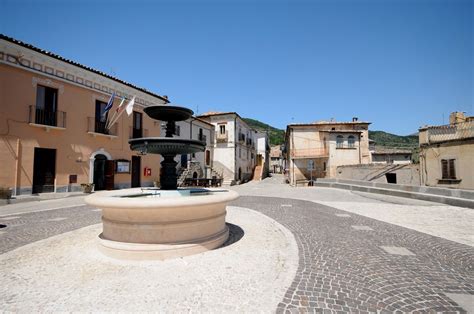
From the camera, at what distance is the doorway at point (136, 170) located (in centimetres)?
1853

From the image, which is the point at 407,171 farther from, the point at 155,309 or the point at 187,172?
the point at 155,309

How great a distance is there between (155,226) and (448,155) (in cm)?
1975

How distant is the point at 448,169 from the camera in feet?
51.2

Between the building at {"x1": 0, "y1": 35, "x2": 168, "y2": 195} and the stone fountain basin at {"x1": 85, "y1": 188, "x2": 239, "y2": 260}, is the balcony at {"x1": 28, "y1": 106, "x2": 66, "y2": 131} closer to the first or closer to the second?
the building at {"x1": 0, "y1": 35, "x2": 168, "y2": 195}

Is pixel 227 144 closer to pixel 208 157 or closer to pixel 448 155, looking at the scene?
pixel 208 157

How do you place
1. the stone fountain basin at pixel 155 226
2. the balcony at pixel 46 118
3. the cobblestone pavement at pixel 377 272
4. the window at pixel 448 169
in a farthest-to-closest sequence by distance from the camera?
1. the window at pixel 448 169
2. the balcony at pixel 46 118
3. the stone fountain basin at pixel 155 226
4. the cobblestone pavement at pixel 377 272

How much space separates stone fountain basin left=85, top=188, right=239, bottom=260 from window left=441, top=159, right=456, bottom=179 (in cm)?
1855

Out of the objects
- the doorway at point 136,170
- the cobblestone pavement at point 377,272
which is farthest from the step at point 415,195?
the doorway at point 136,170

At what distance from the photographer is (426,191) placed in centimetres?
1187

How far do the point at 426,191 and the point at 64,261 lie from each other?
15.1 meters

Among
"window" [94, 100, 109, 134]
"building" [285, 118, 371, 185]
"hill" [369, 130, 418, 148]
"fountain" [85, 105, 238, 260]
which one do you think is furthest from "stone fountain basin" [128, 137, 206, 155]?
"hill" [369, 130, 418, 148]

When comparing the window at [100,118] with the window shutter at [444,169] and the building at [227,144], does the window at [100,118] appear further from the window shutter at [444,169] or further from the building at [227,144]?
the window shutter at [444,169]

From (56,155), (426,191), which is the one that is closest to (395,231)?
(426,191)

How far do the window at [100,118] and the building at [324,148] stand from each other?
20008 mm
